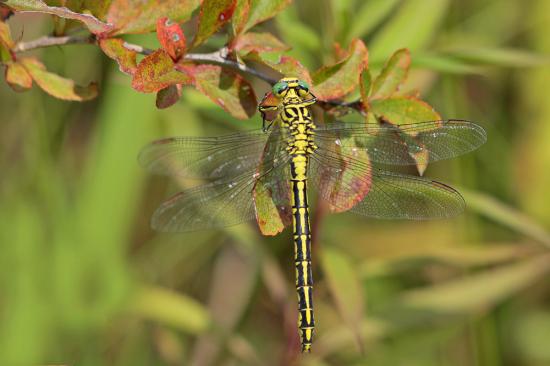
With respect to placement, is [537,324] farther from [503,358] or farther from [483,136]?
[483,136]

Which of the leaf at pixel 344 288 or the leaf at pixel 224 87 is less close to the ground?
the leaf at pixel 224 87

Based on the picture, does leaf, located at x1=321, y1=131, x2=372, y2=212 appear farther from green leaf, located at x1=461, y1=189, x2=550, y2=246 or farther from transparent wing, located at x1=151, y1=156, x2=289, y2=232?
green leaf, located at x1=461, y1=189, x2=550, y2=246

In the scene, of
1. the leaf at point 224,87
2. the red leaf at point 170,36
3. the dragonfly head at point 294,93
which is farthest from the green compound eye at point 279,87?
the red leaf at point 170,36

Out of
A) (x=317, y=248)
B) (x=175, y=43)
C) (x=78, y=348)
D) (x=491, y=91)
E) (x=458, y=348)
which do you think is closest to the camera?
(x=175, y=43)

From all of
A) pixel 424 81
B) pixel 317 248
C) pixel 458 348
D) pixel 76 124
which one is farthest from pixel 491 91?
pixel 76 124

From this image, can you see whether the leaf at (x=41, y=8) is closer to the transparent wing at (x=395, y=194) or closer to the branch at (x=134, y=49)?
the branch at (x=134, y=49)

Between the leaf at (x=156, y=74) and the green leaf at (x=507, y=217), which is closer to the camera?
the leaf at (x=156, y=74)

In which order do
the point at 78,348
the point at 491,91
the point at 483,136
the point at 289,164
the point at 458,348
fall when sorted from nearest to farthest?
the point at 483,136, the point at 289,164, the point at 78,348, the point at 458,348, the point at 491,91

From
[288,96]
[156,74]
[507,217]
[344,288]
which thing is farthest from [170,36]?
[507,217]
